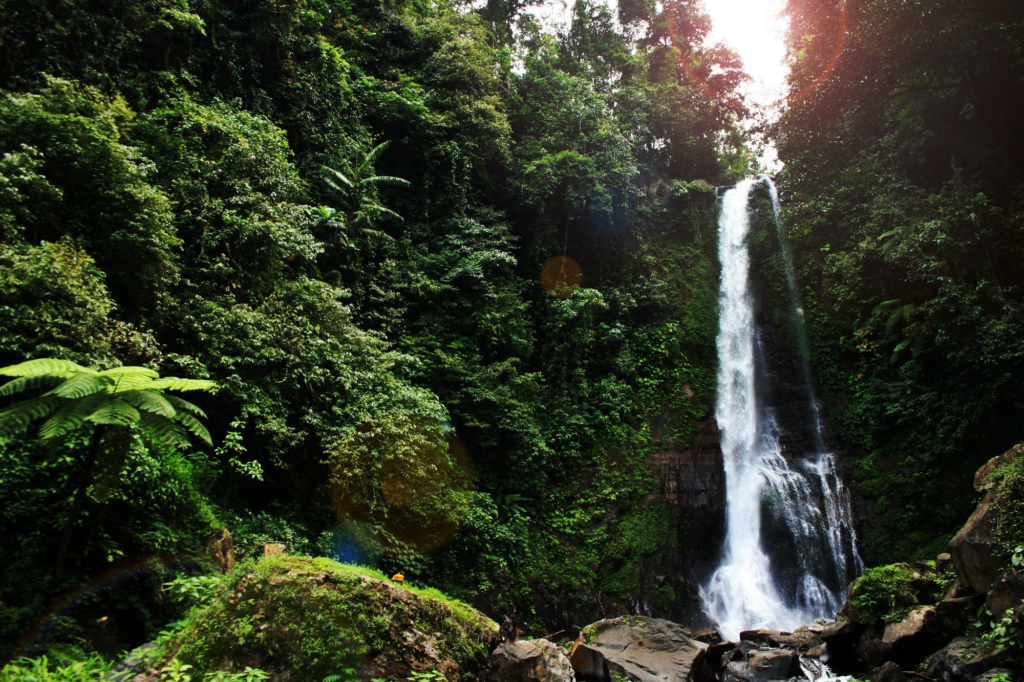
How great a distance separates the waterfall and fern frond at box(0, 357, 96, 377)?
1223 centimetres

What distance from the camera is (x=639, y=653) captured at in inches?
343

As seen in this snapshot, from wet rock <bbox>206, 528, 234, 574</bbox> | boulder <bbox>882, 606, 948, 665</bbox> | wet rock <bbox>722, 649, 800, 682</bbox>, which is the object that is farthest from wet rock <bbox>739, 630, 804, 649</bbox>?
wet rock <bbox>206, 528, 234, 574</bbox>

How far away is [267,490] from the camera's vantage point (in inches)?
363

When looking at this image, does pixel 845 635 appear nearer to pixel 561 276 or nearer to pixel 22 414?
pixel 22 414

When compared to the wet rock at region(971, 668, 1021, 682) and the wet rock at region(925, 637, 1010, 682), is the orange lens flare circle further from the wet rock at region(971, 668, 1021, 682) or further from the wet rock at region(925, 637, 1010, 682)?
the wet rock at region(971, 668, 1021, 682)

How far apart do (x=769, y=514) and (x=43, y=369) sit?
1402 centimetres

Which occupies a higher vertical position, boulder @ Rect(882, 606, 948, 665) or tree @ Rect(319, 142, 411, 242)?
tree @ Rect(319, 142, 411, 242)

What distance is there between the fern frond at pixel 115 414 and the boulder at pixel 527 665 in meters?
5.01

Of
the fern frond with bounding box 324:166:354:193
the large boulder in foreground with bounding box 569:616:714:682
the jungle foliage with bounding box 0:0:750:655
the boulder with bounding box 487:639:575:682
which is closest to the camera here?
the jungle foliage with bounding box 0:0:750:655

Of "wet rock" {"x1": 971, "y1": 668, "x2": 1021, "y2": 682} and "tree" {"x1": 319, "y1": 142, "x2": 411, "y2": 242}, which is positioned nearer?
"wet rock" {"x1": 971, "y1": 668, "x2": 1021, "y2": 682}

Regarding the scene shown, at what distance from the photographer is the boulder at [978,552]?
7.26 meters

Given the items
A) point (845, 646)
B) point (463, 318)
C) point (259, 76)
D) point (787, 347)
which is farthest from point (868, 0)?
point (259, 76)

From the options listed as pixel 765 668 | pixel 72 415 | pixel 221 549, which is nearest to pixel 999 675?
pixel 765 668

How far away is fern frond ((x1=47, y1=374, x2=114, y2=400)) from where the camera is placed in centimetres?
423
